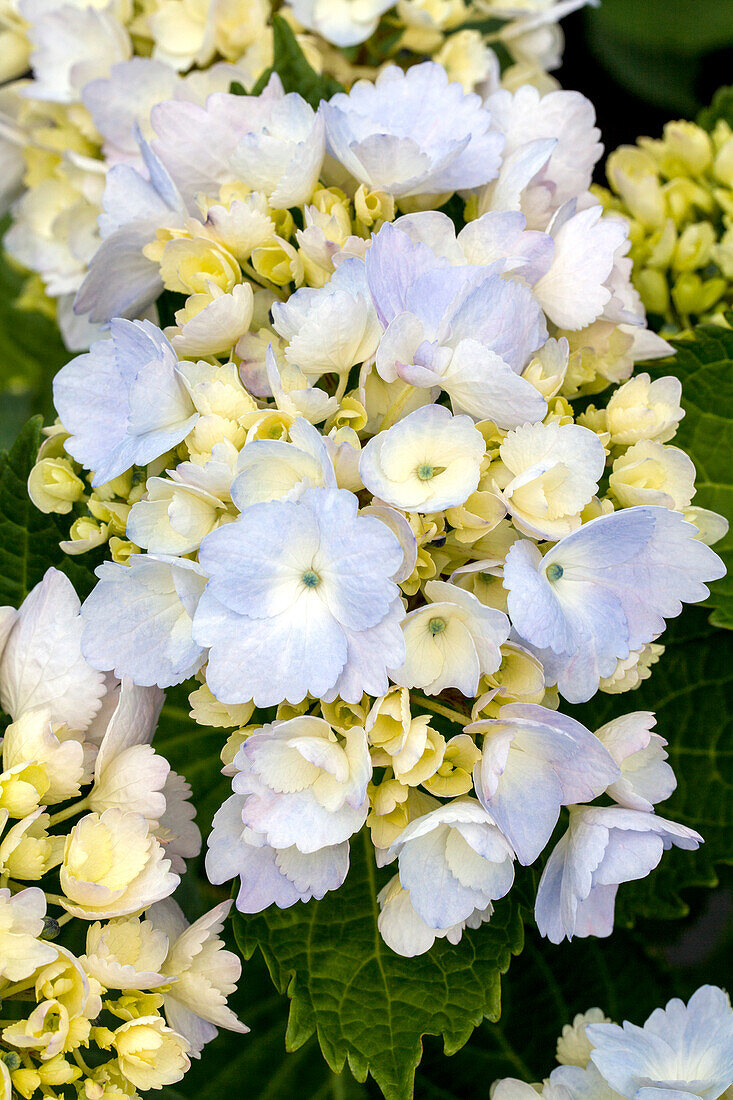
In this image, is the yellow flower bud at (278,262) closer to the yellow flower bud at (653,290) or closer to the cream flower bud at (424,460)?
the cream flower bud at (424,460)

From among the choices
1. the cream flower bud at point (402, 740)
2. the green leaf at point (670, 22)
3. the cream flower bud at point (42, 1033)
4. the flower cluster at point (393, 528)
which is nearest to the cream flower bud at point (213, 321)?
the flower cluster at point (393, 528)

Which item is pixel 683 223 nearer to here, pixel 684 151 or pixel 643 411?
pixel 684 151

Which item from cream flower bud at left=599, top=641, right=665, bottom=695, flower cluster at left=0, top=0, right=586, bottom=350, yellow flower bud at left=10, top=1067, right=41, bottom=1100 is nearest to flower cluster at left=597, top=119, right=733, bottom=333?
flower cluster at left=0, top=0, right=586, bottom=350

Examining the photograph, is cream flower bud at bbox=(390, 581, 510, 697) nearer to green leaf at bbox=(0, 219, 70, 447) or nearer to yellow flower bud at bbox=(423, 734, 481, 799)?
yellow flower bud at bbox=(423, 734, 481, 799)

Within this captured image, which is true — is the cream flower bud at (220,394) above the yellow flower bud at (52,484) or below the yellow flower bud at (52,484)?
above

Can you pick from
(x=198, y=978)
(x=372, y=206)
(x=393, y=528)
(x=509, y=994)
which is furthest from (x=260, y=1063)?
(x=372, y=206)

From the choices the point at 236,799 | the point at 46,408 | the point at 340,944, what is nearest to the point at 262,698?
the point at 236,799

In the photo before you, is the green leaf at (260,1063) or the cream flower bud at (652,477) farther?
the green leaf at (260,1063)
